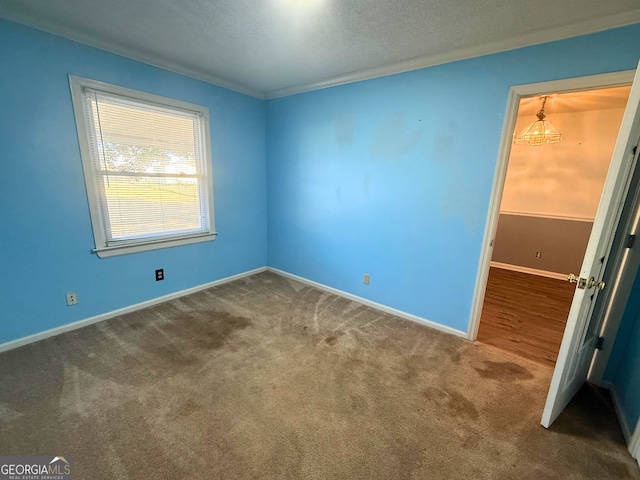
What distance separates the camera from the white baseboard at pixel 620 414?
1.48 meters

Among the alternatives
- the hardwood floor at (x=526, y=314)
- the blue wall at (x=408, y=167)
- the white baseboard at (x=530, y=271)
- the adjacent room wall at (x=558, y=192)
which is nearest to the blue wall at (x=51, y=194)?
the blue wall at (x=408, y=167)

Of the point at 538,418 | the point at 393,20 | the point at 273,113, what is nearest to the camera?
the point at 538,418

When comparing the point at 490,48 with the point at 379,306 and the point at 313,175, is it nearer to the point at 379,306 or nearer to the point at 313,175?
the point at 313,175

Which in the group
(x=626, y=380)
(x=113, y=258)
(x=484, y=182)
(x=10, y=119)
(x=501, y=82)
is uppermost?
(x=501, y=82)

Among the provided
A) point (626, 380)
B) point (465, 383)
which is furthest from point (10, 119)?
point (626, 380)

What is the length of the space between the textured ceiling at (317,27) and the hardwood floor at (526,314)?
7.84ft

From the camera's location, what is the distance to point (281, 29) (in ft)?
6.24

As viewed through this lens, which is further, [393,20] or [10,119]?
[10,119]

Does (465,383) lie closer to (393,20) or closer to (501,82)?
(501,82)

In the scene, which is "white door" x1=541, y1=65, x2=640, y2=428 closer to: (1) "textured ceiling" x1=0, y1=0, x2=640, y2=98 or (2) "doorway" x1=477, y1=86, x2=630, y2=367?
(1) "textured ceiling" x1=0, y1=0, x2=640, y2=98

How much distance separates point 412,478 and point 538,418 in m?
0.96

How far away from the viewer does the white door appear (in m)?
1.23

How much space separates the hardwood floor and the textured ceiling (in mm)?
2388

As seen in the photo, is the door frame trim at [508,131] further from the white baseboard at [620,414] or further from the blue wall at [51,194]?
the blue wall at [51,194]
